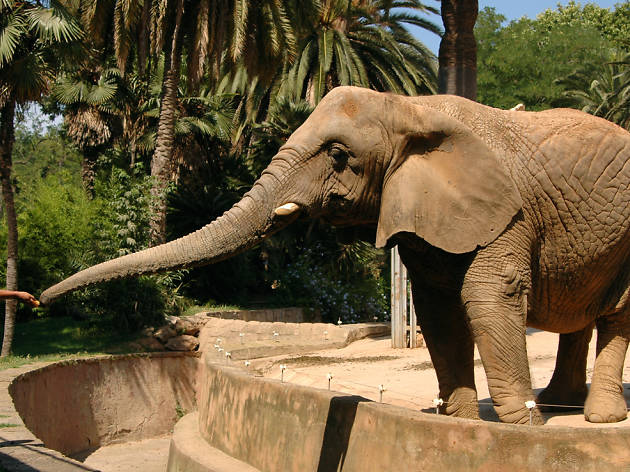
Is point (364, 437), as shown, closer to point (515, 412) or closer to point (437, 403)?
point (437, 403)

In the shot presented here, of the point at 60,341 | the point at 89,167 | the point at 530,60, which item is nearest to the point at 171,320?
the point at 60,341

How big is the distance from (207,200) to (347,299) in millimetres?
4831

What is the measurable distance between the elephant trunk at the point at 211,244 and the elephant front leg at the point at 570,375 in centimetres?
322

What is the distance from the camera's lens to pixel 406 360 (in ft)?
42.1

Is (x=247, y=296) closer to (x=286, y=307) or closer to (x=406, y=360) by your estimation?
(x=286, y=307)

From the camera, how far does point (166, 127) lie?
19.6 metres

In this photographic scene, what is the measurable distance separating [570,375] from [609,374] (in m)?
0.75

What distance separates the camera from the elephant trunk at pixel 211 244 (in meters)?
4.58

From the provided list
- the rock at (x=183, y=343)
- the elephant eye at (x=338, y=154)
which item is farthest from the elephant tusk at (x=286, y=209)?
the rock at (x=183, y=343)

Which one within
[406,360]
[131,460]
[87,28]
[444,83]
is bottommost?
[131,460]

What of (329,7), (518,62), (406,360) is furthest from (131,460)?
(518,62)

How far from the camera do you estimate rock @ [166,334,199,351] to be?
16306mm

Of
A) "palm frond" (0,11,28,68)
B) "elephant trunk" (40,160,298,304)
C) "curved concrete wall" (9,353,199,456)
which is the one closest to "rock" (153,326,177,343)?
"curved concrete wall" (9,353,199,456)

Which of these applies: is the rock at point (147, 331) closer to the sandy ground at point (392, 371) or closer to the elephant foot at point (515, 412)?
the sandy ground at point (392, 371)
